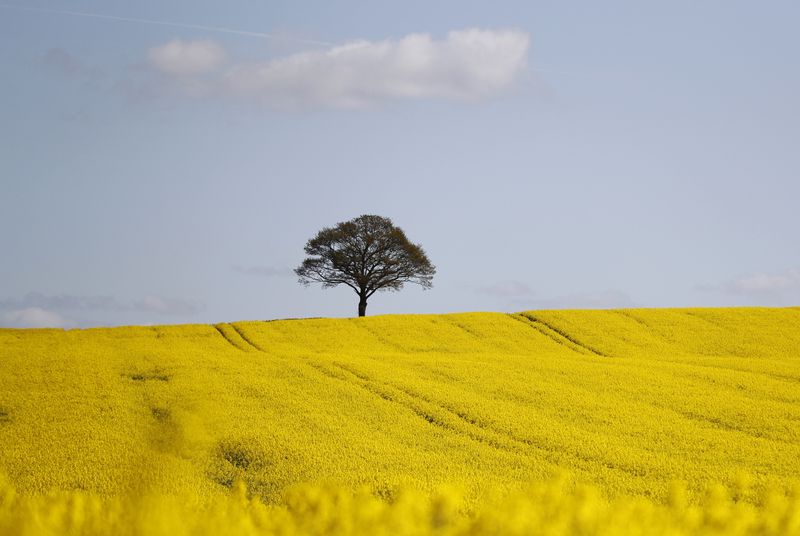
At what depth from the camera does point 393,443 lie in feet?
48.3

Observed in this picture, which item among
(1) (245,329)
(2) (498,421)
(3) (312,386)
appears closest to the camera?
(2) (498,421)

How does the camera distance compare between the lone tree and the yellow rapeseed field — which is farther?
the lone tree

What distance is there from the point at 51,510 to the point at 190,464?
24.2 feet

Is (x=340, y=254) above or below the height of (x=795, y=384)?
above

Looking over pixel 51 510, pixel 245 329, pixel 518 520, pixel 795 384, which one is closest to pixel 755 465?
pixel 795 384

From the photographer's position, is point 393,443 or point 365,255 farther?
point 365,255

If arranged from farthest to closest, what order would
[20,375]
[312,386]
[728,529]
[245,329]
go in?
[245,329] < [20,375] < [312,386] < [728,529]

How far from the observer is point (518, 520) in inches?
190

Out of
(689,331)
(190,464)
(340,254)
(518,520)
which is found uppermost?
(340,254)

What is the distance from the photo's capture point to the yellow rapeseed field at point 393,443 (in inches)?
208

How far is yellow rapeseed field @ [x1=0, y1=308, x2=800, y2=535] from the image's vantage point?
5285mm

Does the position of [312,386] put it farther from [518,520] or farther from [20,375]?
[518,520]

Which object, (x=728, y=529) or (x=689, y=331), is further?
(x=689, y=331)

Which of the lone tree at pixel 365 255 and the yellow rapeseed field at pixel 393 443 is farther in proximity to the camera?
the lone tree at pixel 365 255
